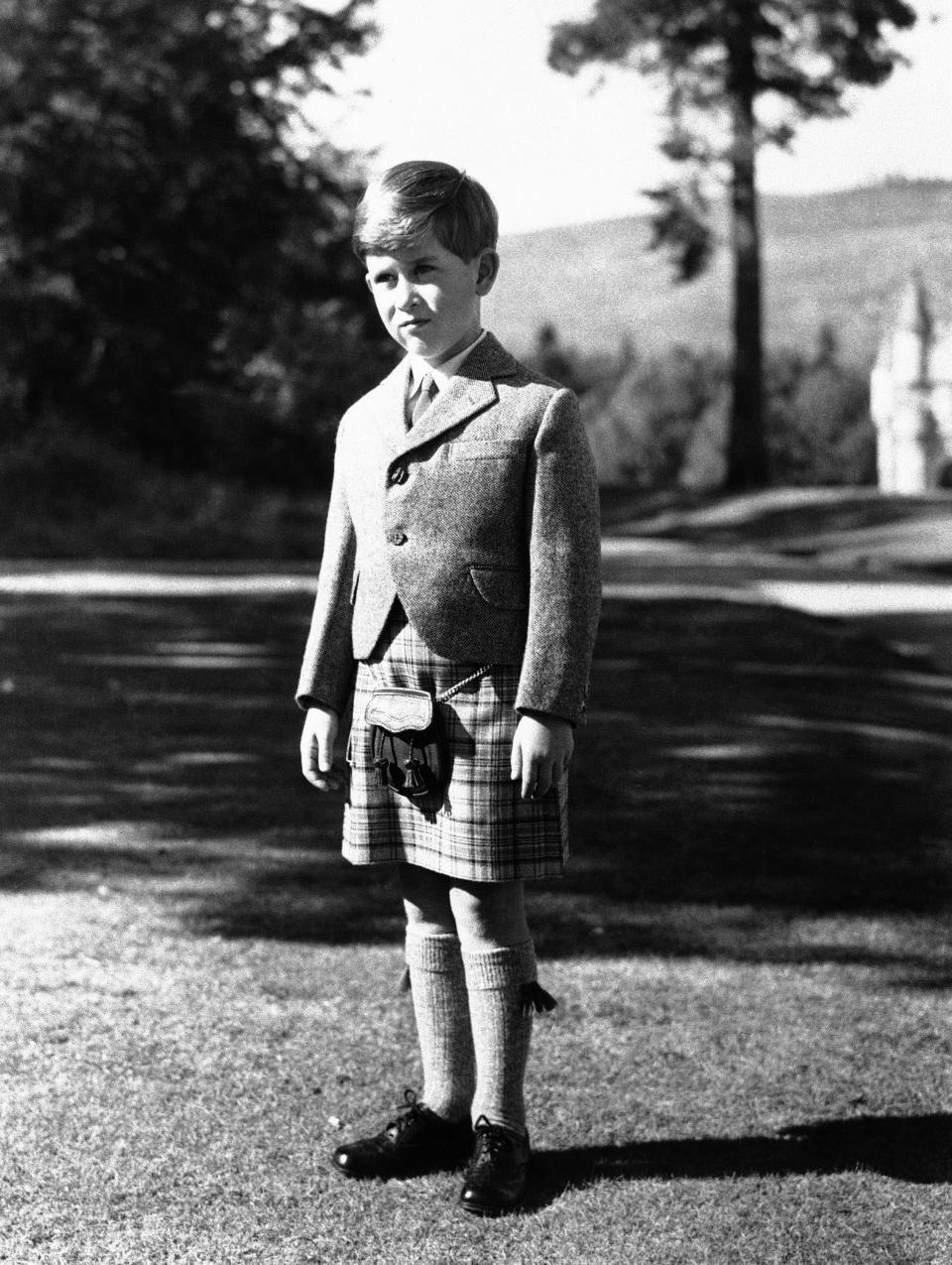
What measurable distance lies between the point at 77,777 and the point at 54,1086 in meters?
3.45

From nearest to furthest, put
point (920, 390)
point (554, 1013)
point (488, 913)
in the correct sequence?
point (488, 913)
point (554, 1013)
point (920, 390)

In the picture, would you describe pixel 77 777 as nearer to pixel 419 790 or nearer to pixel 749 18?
pixel 419 790

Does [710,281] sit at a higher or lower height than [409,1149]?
higher

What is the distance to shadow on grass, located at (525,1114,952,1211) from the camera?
3395 millimetres

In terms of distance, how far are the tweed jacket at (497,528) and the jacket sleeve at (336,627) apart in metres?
0.14

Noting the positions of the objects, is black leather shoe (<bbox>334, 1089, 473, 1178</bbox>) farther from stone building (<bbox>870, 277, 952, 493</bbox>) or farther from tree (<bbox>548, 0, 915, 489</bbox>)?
stone building (<bbox>870, 277, 952, 493</bbox>)

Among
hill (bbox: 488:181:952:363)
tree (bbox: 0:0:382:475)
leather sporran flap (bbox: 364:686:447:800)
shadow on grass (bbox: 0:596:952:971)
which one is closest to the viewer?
leather sporran flap (bbox: 364:686:447:800)

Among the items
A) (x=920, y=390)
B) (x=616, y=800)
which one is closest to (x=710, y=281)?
(x=920, y=390)

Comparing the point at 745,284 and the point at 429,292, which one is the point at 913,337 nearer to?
the point at 745,284

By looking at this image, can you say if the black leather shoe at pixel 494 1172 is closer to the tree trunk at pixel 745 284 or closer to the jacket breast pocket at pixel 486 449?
the jacket breast pocket at pixel 486 449

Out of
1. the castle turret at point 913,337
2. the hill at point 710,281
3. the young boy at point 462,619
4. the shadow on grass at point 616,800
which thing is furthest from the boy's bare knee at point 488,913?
the hill at point 710,281

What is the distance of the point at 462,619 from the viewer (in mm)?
3137

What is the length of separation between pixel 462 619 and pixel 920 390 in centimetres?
5470

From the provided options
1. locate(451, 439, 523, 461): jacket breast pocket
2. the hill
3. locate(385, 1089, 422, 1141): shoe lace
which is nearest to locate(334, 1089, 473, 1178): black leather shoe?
locate(385, 1089, 422, 1141): shoe lace
